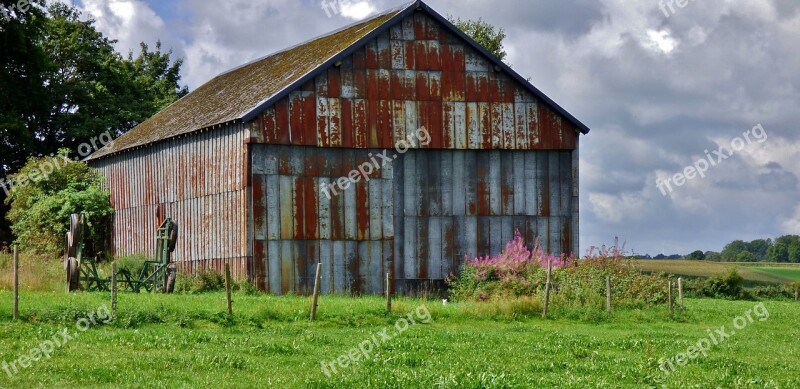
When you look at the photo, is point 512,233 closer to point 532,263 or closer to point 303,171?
point 532,263

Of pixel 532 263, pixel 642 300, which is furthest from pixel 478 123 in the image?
pixel 642 300

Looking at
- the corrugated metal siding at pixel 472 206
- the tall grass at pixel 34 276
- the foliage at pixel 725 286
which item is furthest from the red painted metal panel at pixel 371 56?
the foliage at pixel 725 286

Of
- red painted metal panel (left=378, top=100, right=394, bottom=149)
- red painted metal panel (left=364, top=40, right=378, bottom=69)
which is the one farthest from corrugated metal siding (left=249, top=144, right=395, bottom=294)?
red painted metal panel (left=364, top=40, right=378, bottom=69)

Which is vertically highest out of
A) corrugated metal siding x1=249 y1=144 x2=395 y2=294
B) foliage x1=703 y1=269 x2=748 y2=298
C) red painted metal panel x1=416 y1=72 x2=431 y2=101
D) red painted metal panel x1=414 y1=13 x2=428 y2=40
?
red painted metal panel x1=414 y1=13 x2=428 y2=40

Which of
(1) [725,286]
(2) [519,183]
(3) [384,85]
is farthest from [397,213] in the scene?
(1) [725,286]

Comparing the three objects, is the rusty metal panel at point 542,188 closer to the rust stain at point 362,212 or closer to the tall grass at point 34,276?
the rust stain at point 362,212

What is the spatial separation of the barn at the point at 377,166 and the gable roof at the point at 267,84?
0.37 ft

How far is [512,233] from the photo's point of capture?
132 ft

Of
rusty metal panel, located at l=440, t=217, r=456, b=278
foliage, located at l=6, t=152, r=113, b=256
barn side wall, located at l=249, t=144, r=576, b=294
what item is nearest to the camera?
barn side wall, located at l=249, t=144, r=576, b=294

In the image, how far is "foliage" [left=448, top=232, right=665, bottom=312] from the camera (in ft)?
107

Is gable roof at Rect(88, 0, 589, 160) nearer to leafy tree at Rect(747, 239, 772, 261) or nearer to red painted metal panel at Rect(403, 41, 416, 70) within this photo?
red painted metal panel at Rect(403, 41, 416, 70)

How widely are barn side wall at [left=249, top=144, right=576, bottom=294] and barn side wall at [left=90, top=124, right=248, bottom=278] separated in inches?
39.0

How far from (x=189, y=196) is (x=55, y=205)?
8.94 meters

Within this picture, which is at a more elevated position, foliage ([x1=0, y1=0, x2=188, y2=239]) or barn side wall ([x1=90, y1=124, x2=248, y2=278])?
foliage ([x1=0, y1=0, x2=188, y2=239])
